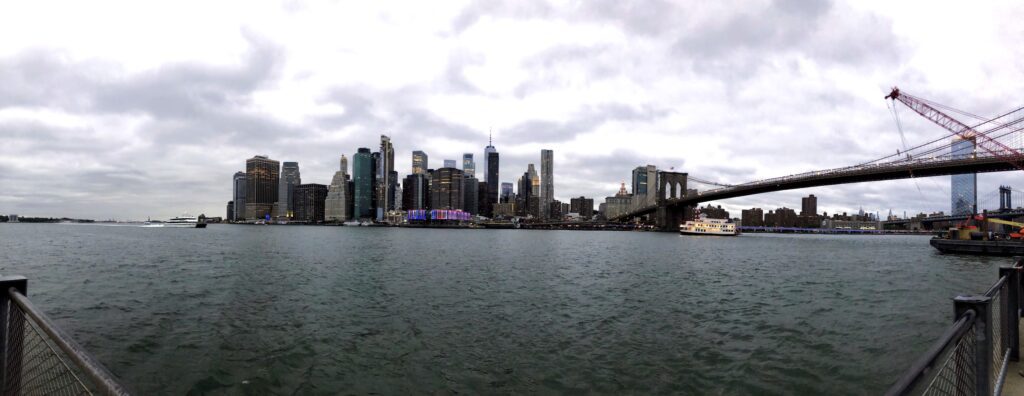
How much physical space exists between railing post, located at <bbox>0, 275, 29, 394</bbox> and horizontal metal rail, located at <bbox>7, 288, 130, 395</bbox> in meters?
0.34

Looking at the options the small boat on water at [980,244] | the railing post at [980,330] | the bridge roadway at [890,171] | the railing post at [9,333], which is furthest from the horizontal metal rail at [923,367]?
the bridge roadway at [890,171]

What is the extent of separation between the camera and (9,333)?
191 inches

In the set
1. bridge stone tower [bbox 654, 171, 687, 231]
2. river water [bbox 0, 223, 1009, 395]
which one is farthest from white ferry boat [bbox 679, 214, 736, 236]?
river water [bbox 0, 223, 1009, 395]

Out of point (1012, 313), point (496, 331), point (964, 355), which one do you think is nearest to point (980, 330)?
point (964, 355)

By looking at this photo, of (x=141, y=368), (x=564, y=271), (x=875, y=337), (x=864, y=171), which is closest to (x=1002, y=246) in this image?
(x=864, y=171)

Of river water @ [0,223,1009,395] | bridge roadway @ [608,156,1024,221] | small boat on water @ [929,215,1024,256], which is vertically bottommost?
river water @ [0,223,1009,395]

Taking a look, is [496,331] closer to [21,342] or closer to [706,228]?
[21,342]

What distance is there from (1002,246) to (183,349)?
76.5 metres

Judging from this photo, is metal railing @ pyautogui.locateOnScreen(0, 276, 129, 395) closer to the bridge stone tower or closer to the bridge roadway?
the bridge roadway

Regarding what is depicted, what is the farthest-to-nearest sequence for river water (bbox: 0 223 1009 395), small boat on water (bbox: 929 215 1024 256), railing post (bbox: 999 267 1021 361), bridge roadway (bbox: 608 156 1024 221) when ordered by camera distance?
bridge roadway (bbox: 608 156 1024 221) < small boat on water (bbox: 929 215 1024 256) < river water (bbox: 0 223 1009 395) < railing post (bbox: 999 267 1021 361)

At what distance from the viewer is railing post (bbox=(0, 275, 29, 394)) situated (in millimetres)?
4719

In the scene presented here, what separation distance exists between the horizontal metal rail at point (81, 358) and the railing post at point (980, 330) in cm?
653

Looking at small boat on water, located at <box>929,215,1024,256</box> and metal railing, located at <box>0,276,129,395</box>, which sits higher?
metal railing, located at <box>0,276,129,395</box>

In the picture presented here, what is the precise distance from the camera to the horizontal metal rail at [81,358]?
3.03m
